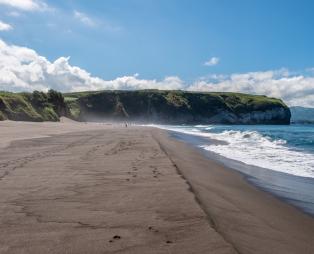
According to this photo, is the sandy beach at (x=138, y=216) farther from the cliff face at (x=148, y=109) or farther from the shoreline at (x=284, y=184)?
the cliff face at (x=148, y=109)

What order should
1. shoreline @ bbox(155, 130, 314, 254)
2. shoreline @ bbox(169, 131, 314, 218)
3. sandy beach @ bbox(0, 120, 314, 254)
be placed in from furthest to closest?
shoreline @ bbox(169, 131, 314, 218) < shoreline @ bbox(155, 130, 314, 254) < sandy beach @ bbox(0, 120, 314, 254)

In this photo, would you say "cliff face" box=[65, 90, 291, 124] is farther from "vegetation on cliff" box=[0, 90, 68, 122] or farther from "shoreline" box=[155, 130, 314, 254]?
"shoreline" box=[155, 130, 314, 254]

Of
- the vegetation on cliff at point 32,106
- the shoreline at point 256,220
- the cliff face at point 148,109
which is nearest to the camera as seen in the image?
the shoreline at point 256,220

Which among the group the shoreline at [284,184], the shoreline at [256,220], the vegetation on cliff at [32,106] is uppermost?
the vegetation on cliff at [32,106]

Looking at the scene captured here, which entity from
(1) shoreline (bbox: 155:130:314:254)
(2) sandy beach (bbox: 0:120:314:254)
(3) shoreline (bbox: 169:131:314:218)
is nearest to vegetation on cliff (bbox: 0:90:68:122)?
(3) shoreline (bbox: 169:131:314:218)

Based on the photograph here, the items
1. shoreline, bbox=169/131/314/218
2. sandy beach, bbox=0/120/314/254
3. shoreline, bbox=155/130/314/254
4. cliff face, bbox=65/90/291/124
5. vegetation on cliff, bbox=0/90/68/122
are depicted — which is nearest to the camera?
sandy beach, bbox=0/120/314/254

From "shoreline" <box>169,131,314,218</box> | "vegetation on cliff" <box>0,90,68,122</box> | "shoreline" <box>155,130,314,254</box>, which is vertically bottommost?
"shoreline" <box>169,131,314,218</box>

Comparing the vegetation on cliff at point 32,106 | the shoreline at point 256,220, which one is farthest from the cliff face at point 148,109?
the shoreline at point 256,220

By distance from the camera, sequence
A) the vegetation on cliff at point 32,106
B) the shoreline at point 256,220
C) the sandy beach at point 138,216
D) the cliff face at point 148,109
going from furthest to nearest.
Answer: the cliff face at point 148,109 < the vegetation on cliff at point 32,106 < the shoreline at point 256,220 < the sandy beach at point 138,216

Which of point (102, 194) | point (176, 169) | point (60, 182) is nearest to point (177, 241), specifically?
point (102, 194)

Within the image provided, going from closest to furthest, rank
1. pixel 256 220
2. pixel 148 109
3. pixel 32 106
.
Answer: pixel 256 220 → pixel 32 106 → pixel 148 109

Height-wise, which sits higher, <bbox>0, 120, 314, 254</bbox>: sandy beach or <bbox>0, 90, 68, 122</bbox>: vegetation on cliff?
<bbox>0, 90, 68, 122</bbox>: vegetation on cliff

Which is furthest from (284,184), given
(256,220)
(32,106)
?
(32,106)

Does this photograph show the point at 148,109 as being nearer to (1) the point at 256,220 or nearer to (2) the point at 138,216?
(1) the point at 256,220
